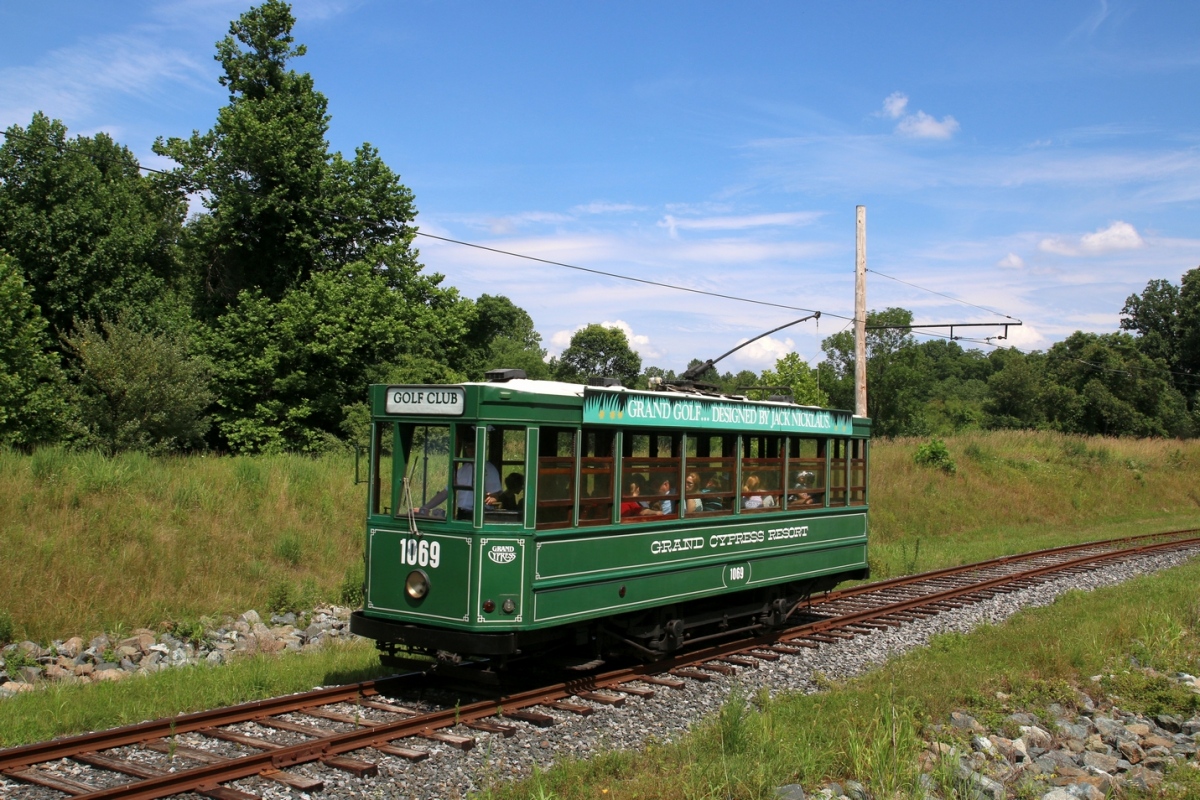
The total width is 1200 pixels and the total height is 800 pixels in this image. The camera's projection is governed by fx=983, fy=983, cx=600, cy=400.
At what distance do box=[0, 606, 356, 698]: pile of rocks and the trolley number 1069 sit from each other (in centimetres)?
358

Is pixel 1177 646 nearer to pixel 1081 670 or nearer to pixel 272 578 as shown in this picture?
pixel 1081 670

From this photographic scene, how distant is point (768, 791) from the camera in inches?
239

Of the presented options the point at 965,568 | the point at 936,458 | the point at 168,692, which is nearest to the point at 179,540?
the point at 168,692

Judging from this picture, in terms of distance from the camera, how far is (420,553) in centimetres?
846

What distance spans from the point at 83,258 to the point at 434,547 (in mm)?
22058

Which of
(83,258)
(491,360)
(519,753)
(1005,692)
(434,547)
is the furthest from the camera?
(491,360)

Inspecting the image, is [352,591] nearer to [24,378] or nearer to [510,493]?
[510,493]

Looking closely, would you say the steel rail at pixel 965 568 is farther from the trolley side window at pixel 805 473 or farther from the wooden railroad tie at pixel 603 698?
the wooden railroad tie at pixel 603 698

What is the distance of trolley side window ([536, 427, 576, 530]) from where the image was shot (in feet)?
27.9

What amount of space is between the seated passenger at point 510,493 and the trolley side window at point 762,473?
3464 mm

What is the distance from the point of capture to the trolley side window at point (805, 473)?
1198 centimetres

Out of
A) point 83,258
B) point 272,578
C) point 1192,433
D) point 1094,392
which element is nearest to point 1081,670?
point 272,578

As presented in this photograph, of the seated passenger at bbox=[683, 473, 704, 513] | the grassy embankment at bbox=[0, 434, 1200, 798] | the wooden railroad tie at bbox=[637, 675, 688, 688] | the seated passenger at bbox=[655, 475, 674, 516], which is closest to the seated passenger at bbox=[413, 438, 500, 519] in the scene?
the seated passenger at bbox=[655, 475, 674, 516]

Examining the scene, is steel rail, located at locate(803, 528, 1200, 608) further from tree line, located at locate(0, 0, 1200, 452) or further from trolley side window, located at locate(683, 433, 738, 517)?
tree line, located at locate(0, 0, 1200, 452)
